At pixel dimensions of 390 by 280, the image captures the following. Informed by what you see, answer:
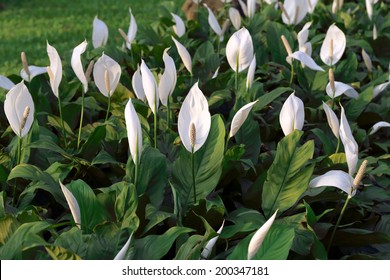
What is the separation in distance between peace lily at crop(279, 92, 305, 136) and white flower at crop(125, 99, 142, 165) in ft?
1.49

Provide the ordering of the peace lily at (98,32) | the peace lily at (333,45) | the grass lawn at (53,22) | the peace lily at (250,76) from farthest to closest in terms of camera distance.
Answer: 1. the grass lawn at (53,22)
2. the peace lily at (98,32)
3. the peace lily at (333,45)
4. the peace lily at (250,76)

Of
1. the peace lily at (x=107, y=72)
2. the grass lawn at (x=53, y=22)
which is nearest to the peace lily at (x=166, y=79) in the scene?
the peace lily at (x=107, y=72)

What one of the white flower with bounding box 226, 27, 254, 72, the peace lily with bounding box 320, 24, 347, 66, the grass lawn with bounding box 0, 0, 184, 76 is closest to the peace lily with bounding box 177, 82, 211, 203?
the white flower with bounding box 226, 27, 254, 72

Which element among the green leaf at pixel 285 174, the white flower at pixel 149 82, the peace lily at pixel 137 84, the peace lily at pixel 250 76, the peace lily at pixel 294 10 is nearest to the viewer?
the green leaf at pixel 285 174

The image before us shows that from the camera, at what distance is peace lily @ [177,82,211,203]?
1.83 meters

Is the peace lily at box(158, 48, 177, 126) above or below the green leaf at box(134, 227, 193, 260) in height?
above

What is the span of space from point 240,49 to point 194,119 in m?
0.70

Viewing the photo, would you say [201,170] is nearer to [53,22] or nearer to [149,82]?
[149,82]

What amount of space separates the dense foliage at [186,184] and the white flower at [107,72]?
0.02 m

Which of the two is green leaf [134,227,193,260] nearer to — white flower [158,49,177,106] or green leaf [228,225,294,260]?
green leaf [228,225,294,260]

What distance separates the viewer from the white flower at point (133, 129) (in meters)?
1.79

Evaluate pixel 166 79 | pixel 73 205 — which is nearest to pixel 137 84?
pixel 166 79

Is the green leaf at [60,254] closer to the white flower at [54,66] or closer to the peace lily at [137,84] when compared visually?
the white flower at [54,66]
